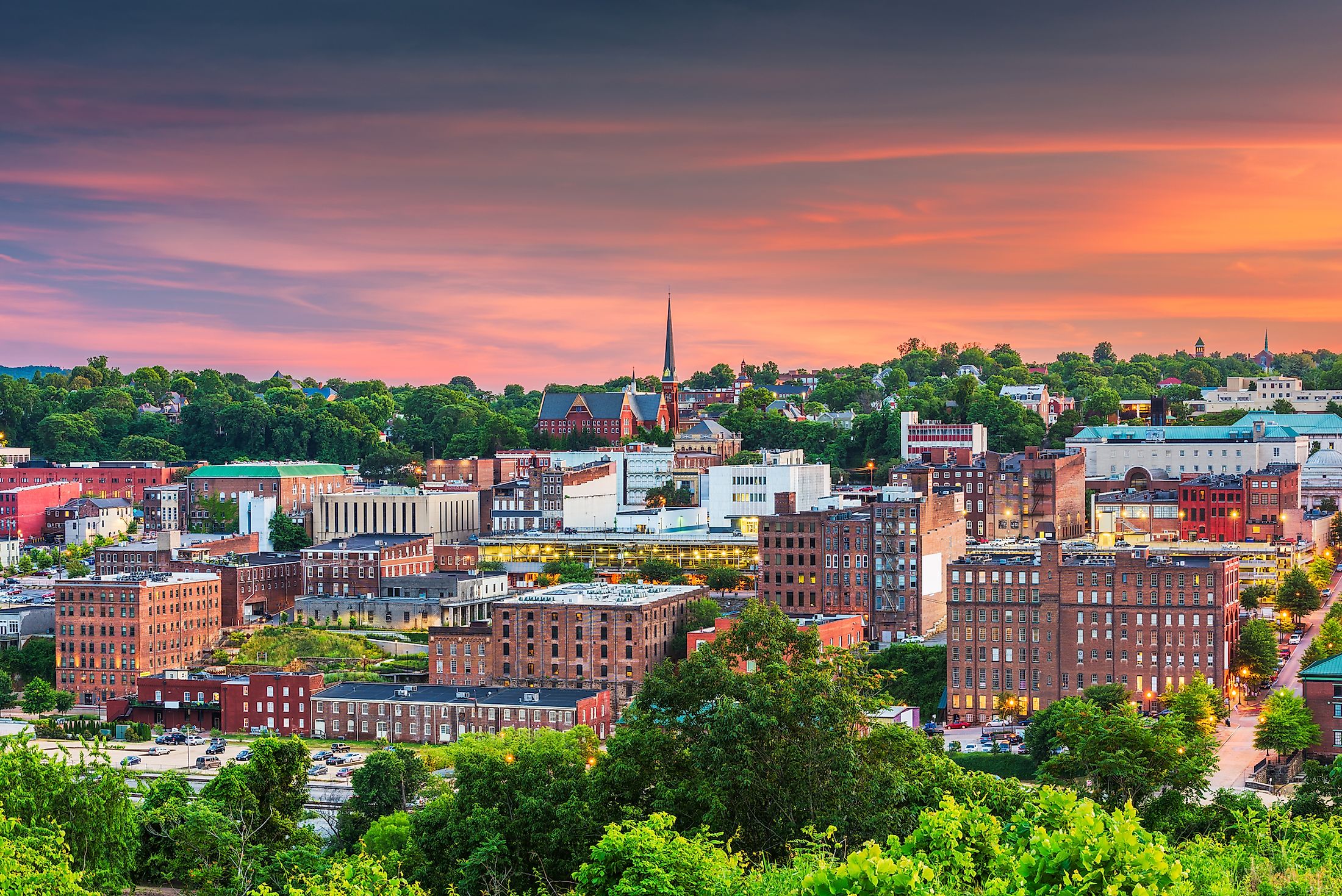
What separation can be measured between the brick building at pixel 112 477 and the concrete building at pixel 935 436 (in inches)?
1985

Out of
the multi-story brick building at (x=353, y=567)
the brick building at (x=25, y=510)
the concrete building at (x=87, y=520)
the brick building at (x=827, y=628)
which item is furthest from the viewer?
the brick building at (x=25, y=510)

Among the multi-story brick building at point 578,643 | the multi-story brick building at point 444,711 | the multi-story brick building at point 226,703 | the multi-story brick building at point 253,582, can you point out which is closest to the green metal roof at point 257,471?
the multi-story brick building at point 253,582

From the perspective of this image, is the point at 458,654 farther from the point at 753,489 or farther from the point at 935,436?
the point at 935,436

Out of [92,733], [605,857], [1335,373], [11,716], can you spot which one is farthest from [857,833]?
[1335,373]

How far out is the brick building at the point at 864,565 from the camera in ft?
247

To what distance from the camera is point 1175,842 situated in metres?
41.3

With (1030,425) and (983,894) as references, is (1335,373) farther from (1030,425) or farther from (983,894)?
(983,894)

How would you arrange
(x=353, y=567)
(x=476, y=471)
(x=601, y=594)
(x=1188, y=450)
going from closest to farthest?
(x=601, y=594) → (x=353, y=567) → (x=1188, y=450) → (x=476, y=471)

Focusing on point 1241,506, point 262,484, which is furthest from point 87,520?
point 1241,506

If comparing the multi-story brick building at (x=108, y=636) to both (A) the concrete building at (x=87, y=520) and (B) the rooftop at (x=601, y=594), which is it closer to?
(B) the rooftop at (x=601, y=594)

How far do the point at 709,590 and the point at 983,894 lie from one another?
6401 centimetres

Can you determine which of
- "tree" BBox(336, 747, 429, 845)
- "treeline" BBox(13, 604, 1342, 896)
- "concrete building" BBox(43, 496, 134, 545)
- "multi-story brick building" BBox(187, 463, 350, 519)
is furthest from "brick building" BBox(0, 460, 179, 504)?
"treeline" BBox(13, 604, 1342, 896)

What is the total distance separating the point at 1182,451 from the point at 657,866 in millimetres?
86266

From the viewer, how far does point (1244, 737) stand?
Result: 57.3 metres
